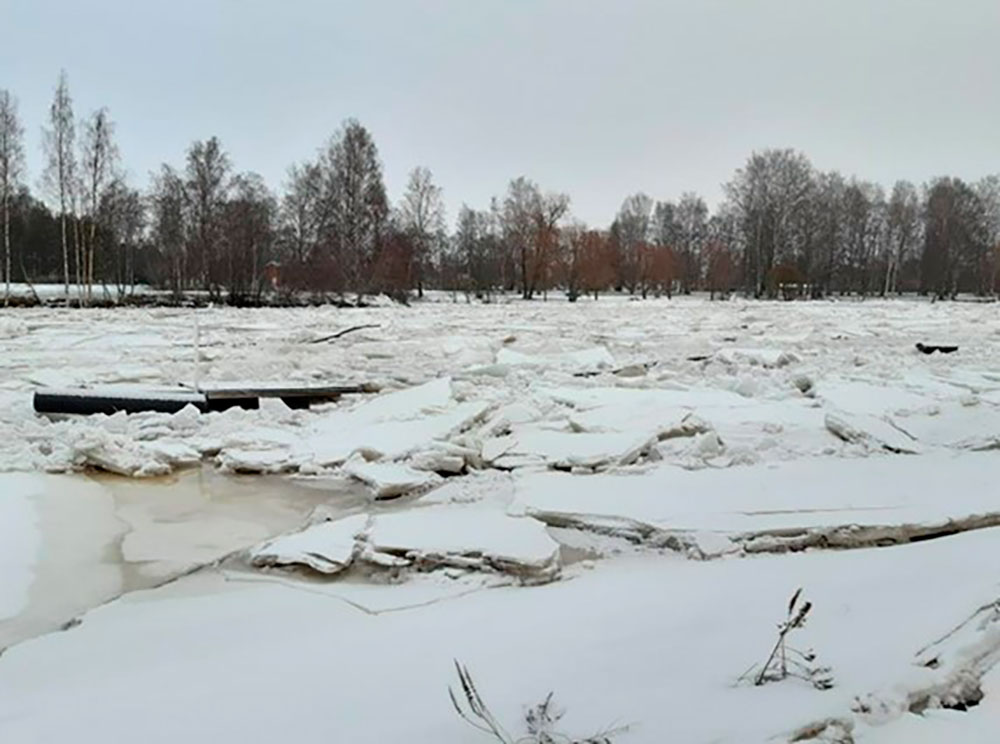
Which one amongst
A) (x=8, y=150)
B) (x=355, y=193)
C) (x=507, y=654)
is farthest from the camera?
(x=355, y=193)

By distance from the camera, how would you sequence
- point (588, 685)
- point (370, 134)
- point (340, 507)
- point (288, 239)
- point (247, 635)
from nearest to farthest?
1. point (588, 685)
2. point (247, 635)
3. point (340, 507)
4. point (370, 134)
5. point (288, 239)

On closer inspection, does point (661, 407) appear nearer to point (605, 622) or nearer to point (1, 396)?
point (605, 622)

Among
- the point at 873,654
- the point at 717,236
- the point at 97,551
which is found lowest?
the point at 97,551

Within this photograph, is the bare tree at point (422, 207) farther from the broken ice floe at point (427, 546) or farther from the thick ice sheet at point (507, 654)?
the thick ice sheet at point (507, 654)

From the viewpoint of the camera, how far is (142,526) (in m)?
3.41

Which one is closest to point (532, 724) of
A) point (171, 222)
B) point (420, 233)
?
point (171, 222)

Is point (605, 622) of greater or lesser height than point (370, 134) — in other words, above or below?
below

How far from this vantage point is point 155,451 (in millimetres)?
4582

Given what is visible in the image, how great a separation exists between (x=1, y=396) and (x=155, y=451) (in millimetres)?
2875

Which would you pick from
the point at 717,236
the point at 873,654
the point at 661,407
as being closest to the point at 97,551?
the point at 873,654

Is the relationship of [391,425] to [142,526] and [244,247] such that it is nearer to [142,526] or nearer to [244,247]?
[142,526]

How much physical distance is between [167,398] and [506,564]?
427 centimetres

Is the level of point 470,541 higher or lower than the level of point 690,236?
lower

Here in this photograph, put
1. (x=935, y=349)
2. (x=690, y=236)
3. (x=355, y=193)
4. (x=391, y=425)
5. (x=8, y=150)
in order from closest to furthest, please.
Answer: (x=391, y=425)
(x=935, y=349)
(x=8, y=150)
(x=355, y=193)
(x=690, y=236)
